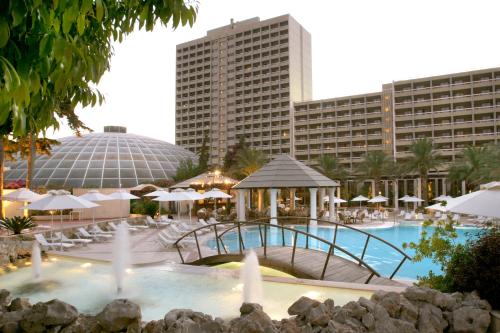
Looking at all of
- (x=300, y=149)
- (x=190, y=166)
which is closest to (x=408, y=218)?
(x=190, y=166)

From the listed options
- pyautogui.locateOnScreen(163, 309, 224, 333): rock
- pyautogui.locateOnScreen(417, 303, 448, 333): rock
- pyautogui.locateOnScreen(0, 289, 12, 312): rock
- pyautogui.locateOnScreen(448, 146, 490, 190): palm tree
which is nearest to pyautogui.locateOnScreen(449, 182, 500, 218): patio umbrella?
pyautogui.locateOnScreen(417, 303, 448, 333): rock

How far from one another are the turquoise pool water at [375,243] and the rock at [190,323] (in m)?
8.51

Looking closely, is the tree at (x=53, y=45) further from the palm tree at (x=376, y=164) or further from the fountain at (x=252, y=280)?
the palm tree at (x=376, y=164)

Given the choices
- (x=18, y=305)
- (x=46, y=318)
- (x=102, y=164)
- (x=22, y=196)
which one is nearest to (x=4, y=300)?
(x=18, y=305)

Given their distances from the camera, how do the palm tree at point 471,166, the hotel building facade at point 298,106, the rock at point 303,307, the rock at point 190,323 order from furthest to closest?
the hotel building facade at point 298,106
the palm tree at point 471,166
the rock at point 303,307
the rock at point 190,323

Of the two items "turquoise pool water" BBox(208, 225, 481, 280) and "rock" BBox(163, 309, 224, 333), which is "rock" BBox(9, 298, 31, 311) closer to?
"rock" BBox(163, 309, 224, 333)

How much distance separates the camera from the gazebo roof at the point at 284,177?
26047 mm

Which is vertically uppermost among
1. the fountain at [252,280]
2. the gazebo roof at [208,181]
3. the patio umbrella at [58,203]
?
the gazebo roof at [208,181]

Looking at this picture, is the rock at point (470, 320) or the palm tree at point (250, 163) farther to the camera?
the palm tree at point (250, 163)

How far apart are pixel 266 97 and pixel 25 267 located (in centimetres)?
8225

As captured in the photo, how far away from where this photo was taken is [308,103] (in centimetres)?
8056

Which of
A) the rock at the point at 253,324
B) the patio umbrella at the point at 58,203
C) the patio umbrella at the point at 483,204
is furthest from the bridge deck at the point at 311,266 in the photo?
the patio umbrella at the point at 58,203

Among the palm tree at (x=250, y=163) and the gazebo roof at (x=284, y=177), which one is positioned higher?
the palm tree at (x=250, y=163)

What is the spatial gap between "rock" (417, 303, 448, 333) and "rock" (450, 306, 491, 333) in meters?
0.13
